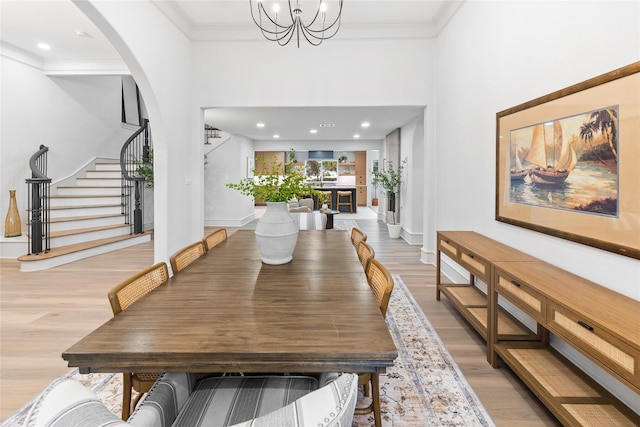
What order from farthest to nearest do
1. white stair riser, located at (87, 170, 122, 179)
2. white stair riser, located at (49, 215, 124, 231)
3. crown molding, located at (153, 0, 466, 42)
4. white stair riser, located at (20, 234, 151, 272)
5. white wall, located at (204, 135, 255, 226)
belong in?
white wall, located at (204, 135, 255, 226) < white stair riser, located at (87, 170, 122, 179) < white stair riser, located at (49, 215, 124, 231) < crown molding, located at (153, 0, 466, 42) < white stair riser, located at (20, 234, 151, 272)

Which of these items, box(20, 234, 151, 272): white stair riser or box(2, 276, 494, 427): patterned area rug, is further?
box(20, 234, 151, 272): white stair riser

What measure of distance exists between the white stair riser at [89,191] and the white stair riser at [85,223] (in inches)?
23.1

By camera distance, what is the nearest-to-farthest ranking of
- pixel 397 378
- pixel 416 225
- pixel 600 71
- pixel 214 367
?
1. pixel 214 367
2. pixel 600 71
3. pixel 397 378
4. pixel 416 225

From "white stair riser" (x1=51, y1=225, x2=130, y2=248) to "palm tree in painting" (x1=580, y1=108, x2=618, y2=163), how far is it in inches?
244

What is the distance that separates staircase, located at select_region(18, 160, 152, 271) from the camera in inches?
185

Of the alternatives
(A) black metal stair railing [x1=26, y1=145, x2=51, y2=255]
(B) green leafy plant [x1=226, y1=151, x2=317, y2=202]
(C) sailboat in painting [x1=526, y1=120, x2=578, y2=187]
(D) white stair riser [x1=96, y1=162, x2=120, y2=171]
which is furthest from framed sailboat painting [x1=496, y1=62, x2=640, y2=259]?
(D) white stair riser [x1=96, y1=162, x2=120, y2=171]

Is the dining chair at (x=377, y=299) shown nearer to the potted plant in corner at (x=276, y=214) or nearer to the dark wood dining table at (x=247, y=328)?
the dark wood dining table at (x=247, y=328)

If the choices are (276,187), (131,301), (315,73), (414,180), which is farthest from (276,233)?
(414,180)

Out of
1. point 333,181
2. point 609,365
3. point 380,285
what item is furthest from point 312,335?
point 333,181

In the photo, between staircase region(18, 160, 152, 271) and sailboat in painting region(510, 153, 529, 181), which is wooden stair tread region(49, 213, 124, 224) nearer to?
staircase region(18, 160, 152, 271)

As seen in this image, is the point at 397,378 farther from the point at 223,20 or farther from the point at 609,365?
the point at 223,20

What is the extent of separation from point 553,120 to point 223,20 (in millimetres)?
4017

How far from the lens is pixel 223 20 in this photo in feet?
14.3

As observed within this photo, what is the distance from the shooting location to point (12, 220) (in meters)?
4.95
